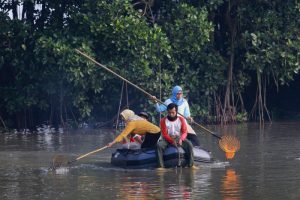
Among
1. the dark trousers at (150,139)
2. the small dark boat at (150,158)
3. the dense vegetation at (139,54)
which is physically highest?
the dense vegetation at (139,54)

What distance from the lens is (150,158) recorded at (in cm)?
1669

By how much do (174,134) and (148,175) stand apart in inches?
48.9

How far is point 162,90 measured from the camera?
2480 cm

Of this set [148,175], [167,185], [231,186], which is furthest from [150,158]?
[231,186]

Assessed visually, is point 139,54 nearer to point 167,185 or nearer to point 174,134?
point 174,134

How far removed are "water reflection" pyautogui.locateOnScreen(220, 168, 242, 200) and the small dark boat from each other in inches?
31.4

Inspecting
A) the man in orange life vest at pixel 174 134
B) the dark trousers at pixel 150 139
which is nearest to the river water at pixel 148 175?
the man in orange life vest at pixel 174 134

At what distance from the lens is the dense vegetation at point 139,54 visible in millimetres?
24062

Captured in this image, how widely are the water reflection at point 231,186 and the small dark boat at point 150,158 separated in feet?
2.62

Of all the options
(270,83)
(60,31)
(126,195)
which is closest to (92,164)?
(126,195)

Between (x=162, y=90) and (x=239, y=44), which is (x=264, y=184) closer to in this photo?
(x=162, y=90)

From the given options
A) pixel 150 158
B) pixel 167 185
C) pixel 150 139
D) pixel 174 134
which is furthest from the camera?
pixel 150 139

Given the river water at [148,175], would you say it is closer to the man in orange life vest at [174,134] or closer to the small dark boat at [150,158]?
the small dark boat at [150,158]

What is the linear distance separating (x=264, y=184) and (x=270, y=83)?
14.5 m
